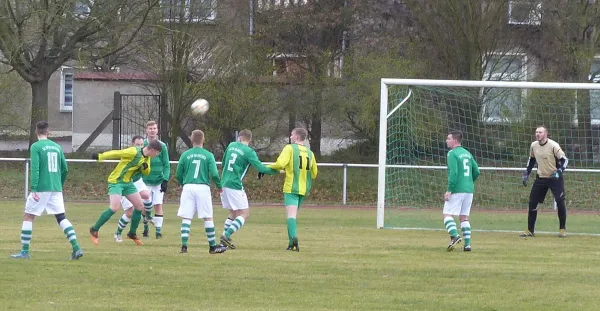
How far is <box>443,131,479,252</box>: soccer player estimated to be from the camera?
14.9 metres

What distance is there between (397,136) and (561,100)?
13.4 ft

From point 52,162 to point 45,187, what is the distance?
13.1 inches

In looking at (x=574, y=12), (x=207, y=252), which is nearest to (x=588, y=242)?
(x=207, y=252)

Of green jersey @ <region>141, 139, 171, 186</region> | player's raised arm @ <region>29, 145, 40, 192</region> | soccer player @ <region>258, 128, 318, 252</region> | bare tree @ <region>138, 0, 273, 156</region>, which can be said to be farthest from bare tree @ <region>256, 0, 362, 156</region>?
player's raised arm @ <region>29, 145, 40, 192</region>

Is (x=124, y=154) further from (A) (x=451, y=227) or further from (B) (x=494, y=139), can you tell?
(B) (x=494, y=139)

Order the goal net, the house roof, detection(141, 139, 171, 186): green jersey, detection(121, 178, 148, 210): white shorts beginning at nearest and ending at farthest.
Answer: detection(121, 178, 148, 210): white shorts → detection(141, 139, 171, 186): green jersey → the goal net → the house roof

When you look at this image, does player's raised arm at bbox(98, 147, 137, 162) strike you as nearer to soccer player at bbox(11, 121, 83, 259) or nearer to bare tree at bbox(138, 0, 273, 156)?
soccer player at bbox(11, 121, 83, 259)

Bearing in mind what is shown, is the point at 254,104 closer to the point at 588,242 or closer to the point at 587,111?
the point at 587,111

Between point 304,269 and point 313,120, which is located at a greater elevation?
point 313,120

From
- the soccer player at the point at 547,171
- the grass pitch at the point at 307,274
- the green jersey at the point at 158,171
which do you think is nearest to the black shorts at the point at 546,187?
the soccer player at the point at 547,171

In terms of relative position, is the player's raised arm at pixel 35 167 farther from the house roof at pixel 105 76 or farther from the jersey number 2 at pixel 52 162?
the house roof at pixel 105 76

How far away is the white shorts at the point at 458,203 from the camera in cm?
1504

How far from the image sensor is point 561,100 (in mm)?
23578

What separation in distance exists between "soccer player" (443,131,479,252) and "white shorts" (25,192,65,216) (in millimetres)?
5629
